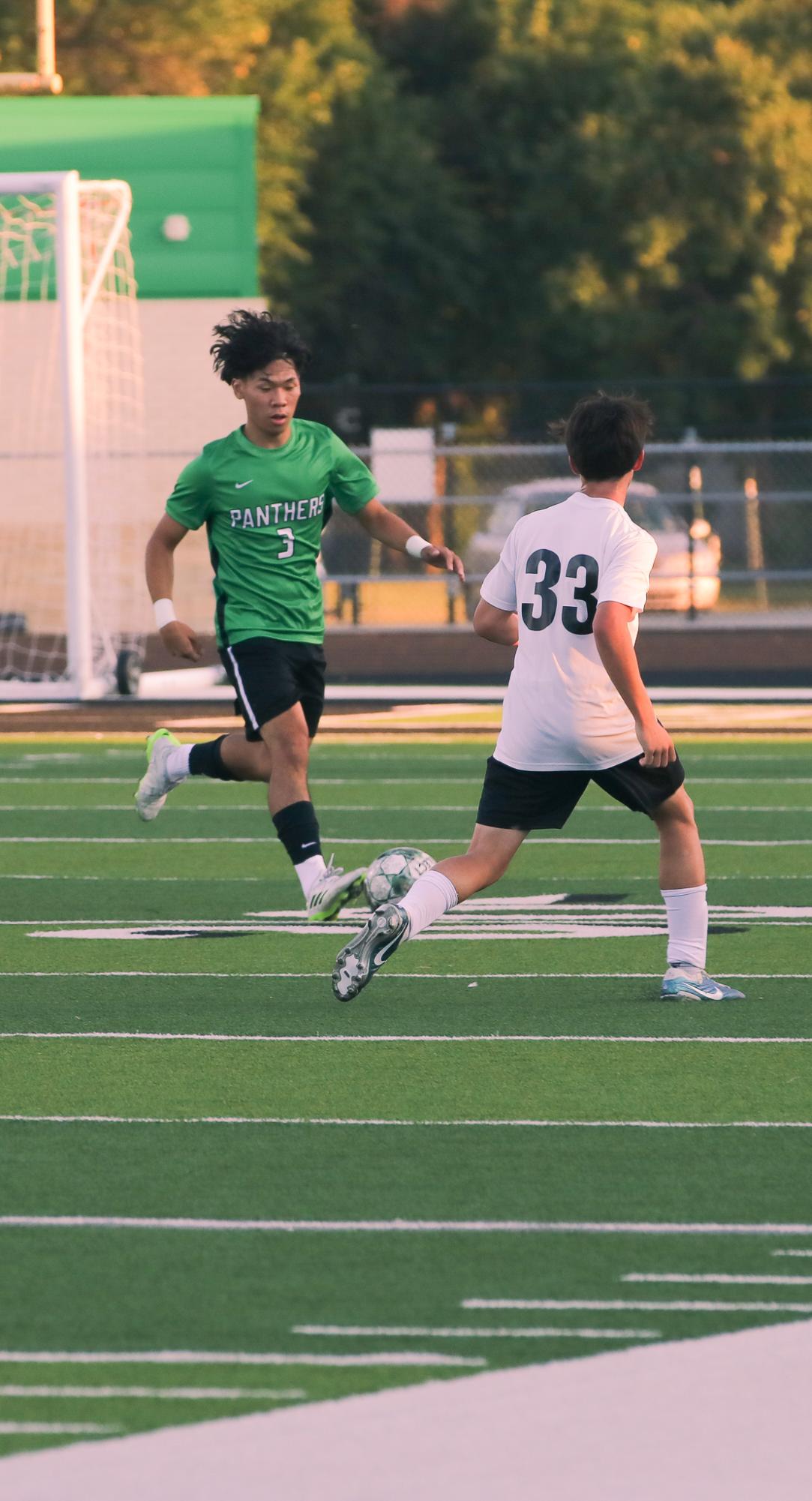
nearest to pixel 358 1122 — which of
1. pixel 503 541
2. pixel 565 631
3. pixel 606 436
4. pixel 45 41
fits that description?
pixel 565 631

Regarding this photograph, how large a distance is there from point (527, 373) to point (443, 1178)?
145 feet

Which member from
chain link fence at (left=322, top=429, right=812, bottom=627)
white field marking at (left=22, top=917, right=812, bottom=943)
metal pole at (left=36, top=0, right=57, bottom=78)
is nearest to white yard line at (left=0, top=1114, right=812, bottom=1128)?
white field marking at (left=22, top=917, right=812, bottom=943)

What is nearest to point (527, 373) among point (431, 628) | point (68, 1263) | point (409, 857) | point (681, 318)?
point (681, 318)

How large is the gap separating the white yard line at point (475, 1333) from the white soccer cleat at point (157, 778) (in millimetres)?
5408

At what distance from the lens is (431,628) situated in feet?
93.8

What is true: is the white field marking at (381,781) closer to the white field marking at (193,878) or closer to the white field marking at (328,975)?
the white field marking at (193,878)

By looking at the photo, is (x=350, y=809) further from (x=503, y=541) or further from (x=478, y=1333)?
(x=503, y=541)

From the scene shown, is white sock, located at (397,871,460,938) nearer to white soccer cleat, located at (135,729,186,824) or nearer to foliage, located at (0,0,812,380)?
white soccer cleat, located at (135,729,186,824)

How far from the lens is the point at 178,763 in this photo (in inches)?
393

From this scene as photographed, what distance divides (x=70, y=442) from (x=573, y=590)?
12.6m

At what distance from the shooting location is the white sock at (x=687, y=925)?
7.77m

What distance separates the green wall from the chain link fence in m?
3.11

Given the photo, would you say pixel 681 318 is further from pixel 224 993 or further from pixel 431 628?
pixel 224 993

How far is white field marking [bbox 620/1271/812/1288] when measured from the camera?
498cm
